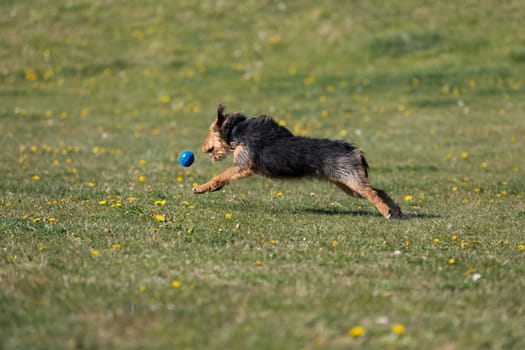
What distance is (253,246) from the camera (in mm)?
7375

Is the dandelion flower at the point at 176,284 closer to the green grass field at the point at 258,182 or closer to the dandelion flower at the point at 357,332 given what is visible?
the green grass field at the point at 258,182

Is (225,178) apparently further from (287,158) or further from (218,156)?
(287,158)

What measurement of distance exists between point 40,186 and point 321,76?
12.7 m

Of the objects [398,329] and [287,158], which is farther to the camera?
[287,158]

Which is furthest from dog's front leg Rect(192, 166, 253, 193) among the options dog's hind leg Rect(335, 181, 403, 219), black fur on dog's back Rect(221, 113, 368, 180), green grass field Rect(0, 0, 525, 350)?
dog's hind leg Rect(335, 181, 403, 219)

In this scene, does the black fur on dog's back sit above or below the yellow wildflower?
above

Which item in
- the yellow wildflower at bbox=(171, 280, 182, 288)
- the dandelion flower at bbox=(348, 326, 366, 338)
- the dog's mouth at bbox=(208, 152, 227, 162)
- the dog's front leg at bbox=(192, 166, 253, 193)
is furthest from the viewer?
the dog's mouth at bbox=(208, 152, 227, 162)

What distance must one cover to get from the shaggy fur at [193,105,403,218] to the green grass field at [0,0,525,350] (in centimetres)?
42

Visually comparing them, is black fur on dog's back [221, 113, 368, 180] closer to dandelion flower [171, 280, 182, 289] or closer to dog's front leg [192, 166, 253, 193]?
dog's front leg [192, 166, 253, 193]

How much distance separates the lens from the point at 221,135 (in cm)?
1017

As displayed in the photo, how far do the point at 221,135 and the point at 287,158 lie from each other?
115cm

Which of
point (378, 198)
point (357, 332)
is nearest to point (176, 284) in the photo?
point (357, 332)

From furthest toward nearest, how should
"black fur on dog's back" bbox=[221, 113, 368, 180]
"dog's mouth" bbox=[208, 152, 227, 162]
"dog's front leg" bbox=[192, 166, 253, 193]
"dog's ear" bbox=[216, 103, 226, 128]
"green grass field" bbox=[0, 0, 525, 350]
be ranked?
1. "dog's mouth" bbox=[208, 152, 227, 162]
2. "dog's ear" bbox=[216, 103, 226, 128]
3. "dog's front leg" bbox=[192, 166, 253, 193]
4. "black fur on dog's back" bbox=[221, 113, 368, 180]
5. "green grass field" bbox=[0, 0, 525, 350]

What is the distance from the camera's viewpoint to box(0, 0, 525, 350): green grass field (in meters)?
5.20
